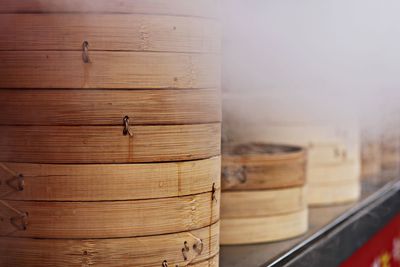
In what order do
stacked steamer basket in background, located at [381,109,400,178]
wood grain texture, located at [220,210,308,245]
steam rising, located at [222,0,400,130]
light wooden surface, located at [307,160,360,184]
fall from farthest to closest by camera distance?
stacked steamer basket in background, located at [381,109,400,178]
light wooden surface, located at [307,160,360,184]
steam rising, located at [222,0,400,130]
wood grain texture, located at [220,210,308,245]

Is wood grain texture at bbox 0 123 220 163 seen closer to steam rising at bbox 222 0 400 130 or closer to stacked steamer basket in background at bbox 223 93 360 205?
steam rising at bbox 222 0 400 130

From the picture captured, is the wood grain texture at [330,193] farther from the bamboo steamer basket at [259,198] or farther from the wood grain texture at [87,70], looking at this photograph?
the wood grain texture at [87,70]

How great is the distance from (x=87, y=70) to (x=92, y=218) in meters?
0.36

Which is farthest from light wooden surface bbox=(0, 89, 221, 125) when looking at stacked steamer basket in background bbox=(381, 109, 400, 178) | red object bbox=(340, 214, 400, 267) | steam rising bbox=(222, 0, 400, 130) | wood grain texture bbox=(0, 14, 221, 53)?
stacked steamer basket in background bbox=(381, 109, 400, 178)

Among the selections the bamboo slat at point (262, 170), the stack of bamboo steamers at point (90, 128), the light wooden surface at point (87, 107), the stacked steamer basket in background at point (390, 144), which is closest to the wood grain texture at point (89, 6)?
the stack of bamboo steamers at point (90, 128)

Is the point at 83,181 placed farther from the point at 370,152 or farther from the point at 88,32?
the point at 370,152

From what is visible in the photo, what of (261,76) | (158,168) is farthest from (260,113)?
(158,168)

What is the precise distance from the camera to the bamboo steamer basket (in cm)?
299

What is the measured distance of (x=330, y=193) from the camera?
155 inches

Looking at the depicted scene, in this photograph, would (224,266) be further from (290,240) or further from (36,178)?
(36,178)

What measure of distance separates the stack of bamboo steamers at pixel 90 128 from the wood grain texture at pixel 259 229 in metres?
1.07

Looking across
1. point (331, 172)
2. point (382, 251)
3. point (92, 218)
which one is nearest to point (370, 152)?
point (382, 251)

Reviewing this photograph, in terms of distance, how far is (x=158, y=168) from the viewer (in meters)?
1.92

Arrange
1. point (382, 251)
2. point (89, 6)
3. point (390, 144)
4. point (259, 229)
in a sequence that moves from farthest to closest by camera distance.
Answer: point (390, 144) → point (382, 251) → point (259, 229) → point (89, 6)
